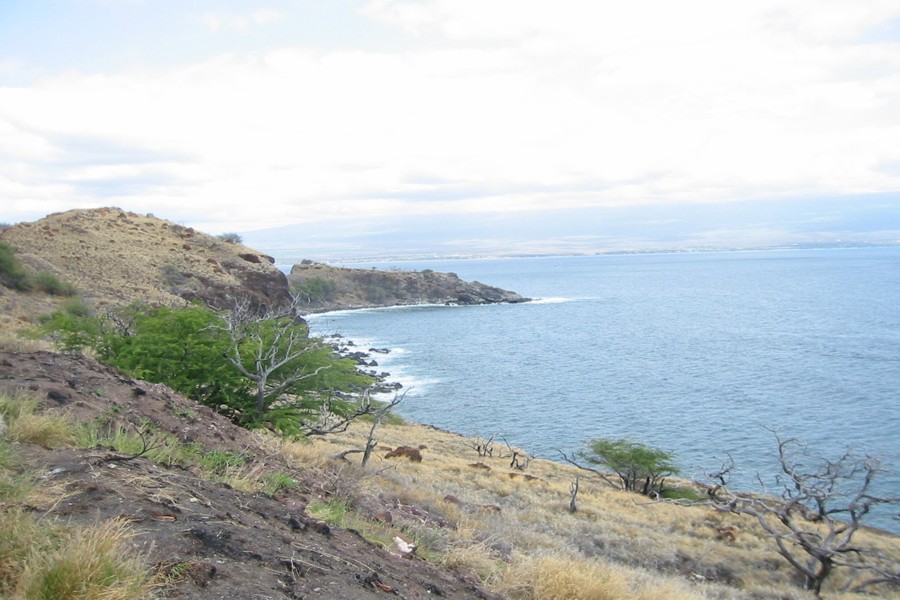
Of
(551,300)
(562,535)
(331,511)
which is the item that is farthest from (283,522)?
(551,300)

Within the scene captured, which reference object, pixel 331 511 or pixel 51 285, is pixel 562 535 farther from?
pixel 51 285

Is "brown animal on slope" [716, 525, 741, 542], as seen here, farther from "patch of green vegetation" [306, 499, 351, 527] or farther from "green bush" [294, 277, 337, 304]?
"green bush" [294, 277, 337, 304]

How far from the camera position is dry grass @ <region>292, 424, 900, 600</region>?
7168 millimetres

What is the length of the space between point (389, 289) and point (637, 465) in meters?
98.2

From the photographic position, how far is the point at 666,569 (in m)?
15.8

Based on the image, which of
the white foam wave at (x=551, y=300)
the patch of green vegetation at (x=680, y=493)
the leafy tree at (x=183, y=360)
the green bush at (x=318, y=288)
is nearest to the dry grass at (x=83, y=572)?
the leafy tree at (x=183, y=360)

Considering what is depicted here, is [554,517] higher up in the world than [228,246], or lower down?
lower down

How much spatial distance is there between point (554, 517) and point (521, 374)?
122 feet

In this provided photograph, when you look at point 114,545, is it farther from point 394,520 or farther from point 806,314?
point 806,314

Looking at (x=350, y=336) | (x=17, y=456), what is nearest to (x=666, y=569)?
(x=17, y=456)

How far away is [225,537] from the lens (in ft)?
16.1

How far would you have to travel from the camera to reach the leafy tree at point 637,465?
2800cm

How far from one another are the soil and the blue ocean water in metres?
24.6

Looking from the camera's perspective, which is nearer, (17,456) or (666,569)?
(17,456)
